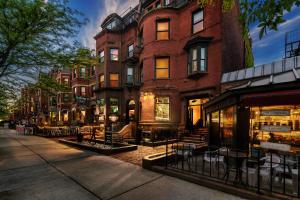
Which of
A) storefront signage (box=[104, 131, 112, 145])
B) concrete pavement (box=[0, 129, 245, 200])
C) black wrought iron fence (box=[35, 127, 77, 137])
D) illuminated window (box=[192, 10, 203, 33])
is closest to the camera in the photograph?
concrete pavement (box=[0, 129, 245, 200])

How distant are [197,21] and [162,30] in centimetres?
339

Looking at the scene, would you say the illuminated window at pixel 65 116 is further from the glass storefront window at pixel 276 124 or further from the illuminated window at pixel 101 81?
the glass storefront window at pixel 276 124

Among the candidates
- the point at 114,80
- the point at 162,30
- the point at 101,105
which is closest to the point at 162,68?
the point at 162,30

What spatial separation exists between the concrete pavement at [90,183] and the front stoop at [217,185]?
0.17 m

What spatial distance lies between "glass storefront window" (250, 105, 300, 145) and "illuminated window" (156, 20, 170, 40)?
12.1 metres

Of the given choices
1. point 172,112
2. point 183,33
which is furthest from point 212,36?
point 172,112

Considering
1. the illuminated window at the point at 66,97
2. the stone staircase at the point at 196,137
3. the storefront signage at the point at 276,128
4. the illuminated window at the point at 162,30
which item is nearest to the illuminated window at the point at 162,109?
the stone staircase at the point at 196,137

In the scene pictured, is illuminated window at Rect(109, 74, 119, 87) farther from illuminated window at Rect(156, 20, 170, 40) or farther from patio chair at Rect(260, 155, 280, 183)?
patio chair at Rect(260, 155, 280, 183)

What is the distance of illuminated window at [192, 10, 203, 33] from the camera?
17.2 meters

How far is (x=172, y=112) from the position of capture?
58.6 feet

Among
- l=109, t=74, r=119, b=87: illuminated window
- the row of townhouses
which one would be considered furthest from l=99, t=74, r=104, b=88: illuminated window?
l=109, t=74, r=119, b=87: illuminated window

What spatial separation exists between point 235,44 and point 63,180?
17481mm

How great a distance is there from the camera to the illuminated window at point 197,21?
17188mm

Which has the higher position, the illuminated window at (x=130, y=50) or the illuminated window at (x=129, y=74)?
the illuminated window at (x=130, y=50)
